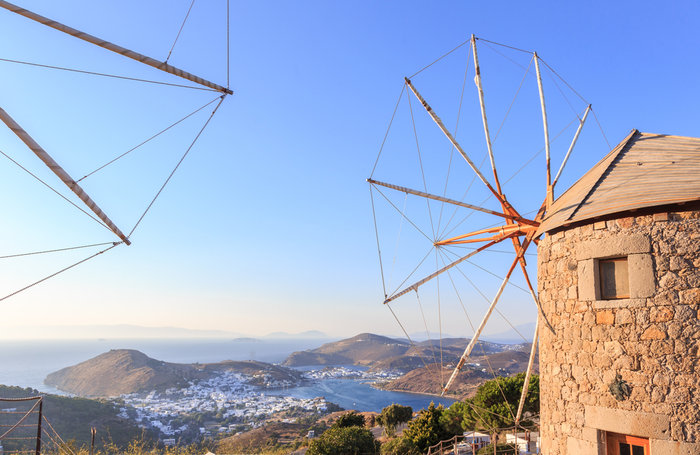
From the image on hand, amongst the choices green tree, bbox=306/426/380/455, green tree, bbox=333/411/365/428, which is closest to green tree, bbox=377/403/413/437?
green tree, bbox=333/411/365/428

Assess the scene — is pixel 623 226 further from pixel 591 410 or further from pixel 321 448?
pixel 321 448

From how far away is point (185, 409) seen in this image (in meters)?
52.6

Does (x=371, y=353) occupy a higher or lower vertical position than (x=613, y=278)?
lower

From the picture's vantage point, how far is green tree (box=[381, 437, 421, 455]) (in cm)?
1669

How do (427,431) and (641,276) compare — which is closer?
(641,276)

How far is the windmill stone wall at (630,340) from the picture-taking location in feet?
16.3

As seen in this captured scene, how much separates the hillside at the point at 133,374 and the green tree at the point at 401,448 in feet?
193

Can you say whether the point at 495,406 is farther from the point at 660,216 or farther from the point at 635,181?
the point at 660,216

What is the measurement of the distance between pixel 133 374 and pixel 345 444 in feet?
230

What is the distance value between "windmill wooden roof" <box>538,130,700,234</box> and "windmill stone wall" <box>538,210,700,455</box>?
22 cm

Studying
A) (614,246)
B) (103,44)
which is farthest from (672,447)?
(103,44)

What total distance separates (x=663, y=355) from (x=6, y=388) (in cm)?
5174

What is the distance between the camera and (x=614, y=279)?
5723 mm

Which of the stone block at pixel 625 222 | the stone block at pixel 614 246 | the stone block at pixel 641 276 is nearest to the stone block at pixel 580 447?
the stone block at pixel 641 276
